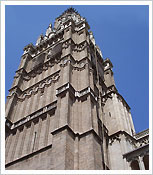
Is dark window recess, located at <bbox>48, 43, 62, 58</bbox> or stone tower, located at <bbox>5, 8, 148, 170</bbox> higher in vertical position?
dark window recess, located at <bbox>48, 43, 62, 58</bbox>

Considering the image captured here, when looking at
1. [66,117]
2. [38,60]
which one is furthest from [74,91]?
[38,60]

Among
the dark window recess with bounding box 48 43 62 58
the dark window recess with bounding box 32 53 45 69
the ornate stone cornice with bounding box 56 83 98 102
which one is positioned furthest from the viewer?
the dark window recess with bounding box 32 53 45 69

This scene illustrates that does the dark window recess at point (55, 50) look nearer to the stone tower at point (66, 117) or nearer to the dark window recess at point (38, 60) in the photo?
the stone tower at point (66, 117)

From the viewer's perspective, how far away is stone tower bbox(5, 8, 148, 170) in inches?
551

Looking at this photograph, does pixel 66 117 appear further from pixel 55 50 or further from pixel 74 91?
pixel 55 50

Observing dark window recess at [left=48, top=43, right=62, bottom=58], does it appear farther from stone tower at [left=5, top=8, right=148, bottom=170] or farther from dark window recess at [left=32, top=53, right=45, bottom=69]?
dark window recess at [left=32, top=53, right=45, bottom=69]

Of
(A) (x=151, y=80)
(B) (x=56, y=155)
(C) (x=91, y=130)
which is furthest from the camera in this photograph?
(C) (x=91, y=130)

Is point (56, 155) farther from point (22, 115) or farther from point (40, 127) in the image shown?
point (22, 115)

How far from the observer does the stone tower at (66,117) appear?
1400 centimetres

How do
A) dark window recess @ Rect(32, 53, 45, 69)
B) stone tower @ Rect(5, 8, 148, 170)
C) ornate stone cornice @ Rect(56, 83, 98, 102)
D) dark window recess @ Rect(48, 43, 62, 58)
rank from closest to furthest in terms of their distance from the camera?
stone tower @ Rect(5, 8, 148, 170) → ornate stone cornice @ Rect(56, 83, 98, 102) → dark window recess @ Rect(48, 43, 62, 58) → dark window recess @ Rect(32, 53, 45, 69)

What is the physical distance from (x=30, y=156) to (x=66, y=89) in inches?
209

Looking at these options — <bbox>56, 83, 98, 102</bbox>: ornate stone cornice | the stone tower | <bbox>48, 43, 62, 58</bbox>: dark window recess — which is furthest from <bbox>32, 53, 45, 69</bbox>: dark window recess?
<bbox>56, 83, 98, 102</bbox>: ornate stone cornice

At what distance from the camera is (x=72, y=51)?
84.0 feet

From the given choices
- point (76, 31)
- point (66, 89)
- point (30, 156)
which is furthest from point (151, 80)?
point (76, 31)
